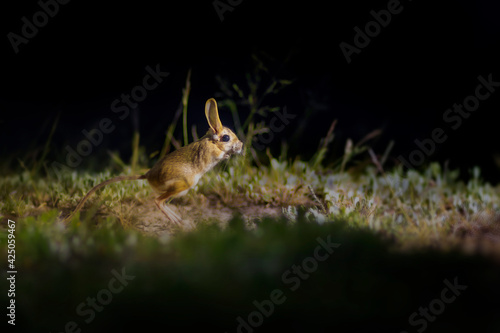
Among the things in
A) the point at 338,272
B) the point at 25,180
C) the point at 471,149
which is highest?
the point at 338,272

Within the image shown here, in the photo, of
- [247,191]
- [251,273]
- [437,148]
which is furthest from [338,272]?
[437,148]

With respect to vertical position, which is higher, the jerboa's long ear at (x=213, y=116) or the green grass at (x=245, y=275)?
the jerboa's long ear at (x=213, y=116)

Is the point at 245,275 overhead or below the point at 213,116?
below

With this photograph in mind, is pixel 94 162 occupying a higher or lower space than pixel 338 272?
lower

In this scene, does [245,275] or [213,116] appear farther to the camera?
[213,116]

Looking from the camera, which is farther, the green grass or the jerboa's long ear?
the jerboa's long ear

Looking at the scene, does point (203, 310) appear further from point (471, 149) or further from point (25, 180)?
point (471, 149)

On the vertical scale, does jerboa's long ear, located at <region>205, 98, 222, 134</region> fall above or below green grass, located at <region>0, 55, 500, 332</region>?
above

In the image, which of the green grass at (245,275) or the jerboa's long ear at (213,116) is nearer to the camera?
the green grass at (245,275)
